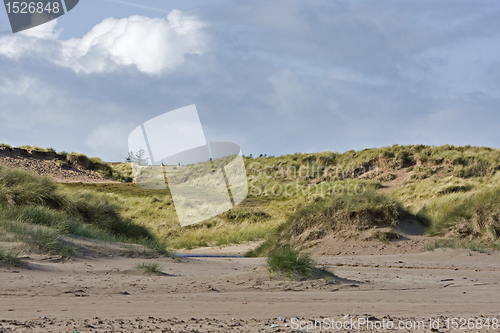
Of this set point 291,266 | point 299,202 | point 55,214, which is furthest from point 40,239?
point 299,202

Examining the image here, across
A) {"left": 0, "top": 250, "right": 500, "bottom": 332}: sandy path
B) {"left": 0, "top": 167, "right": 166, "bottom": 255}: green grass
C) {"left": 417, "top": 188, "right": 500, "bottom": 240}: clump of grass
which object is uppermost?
{"left": 0, "top": 167, "right": 166, "bottom": 255}: green grass

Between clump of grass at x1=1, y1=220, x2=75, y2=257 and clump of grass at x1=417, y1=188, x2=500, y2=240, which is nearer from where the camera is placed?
clump of grass at x1=1, y1=220, x2=75, y2=257

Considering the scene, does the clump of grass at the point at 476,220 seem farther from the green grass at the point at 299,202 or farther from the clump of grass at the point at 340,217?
the clump of grass at the point at 340,217

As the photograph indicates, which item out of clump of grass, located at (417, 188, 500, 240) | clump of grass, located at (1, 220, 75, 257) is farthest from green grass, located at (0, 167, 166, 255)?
clump of grass, located at (417, 188, 500, 240)

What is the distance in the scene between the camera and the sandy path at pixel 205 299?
3699 mm

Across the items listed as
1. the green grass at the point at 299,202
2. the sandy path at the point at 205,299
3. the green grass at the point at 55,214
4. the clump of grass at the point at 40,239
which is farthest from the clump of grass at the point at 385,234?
the clump of grass at the point at 40,239

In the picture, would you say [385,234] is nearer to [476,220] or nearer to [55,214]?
[476,220]

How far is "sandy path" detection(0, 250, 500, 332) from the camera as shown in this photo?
12.1 feet

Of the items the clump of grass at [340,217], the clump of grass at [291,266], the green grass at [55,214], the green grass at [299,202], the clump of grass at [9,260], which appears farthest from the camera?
the clump of grass at [340,217]

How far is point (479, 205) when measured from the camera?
12.8m

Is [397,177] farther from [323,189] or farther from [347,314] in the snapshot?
[347,314]

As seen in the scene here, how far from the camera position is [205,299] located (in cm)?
501

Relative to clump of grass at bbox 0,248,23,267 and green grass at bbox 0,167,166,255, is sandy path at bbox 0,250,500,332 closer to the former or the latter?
clump of grass at bbox 0,248,23,267

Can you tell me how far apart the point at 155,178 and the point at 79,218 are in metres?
31.1
